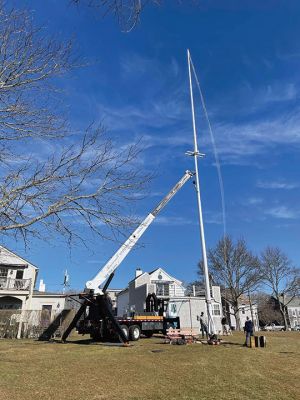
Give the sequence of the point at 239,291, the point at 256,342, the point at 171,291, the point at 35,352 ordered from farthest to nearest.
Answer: the point at 239,291 < the point at 171,291 < the point at 256,342 < the point at 35,352

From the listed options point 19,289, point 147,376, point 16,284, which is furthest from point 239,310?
point 147,376

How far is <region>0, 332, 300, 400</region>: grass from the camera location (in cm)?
785

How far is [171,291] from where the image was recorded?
1692 inches

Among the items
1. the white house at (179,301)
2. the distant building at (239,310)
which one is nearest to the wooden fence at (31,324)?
the white house at (179,301)

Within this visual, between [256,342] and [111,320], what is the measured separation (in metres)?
7.78

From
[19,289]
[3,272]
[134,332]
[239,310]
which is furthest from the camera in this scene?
[239,310]

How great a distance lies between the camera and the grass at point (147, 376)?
7848mm

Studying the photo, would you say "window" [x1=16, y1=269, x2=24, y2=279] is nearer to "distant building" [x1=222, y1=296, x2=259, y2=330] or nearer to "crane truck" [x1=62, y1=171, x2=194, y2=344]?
"crane truck" [x1=62, y1=171, x2=194, y2=344]

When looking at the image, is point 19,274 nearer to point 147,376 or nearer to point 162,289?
point 162,289

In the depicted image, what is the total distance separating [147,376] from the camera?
9797 mm

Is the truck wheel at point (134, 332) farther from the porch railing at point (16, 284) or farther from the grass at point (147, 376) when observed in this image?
the porch railing at point (16, 284)

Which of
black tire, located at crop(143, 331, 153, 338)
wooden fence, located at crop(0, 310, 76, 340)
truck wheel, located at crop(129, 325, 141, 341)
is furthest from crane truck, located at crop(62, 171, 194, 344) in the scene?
wooden fence, located at crop(0, 310, 76, 340)

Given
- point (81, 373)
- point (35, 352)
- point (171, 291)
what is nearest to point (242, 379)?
point (81, 373)

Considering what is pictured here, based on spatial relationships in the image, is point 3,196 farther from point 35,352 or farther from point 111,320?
point 111,320
